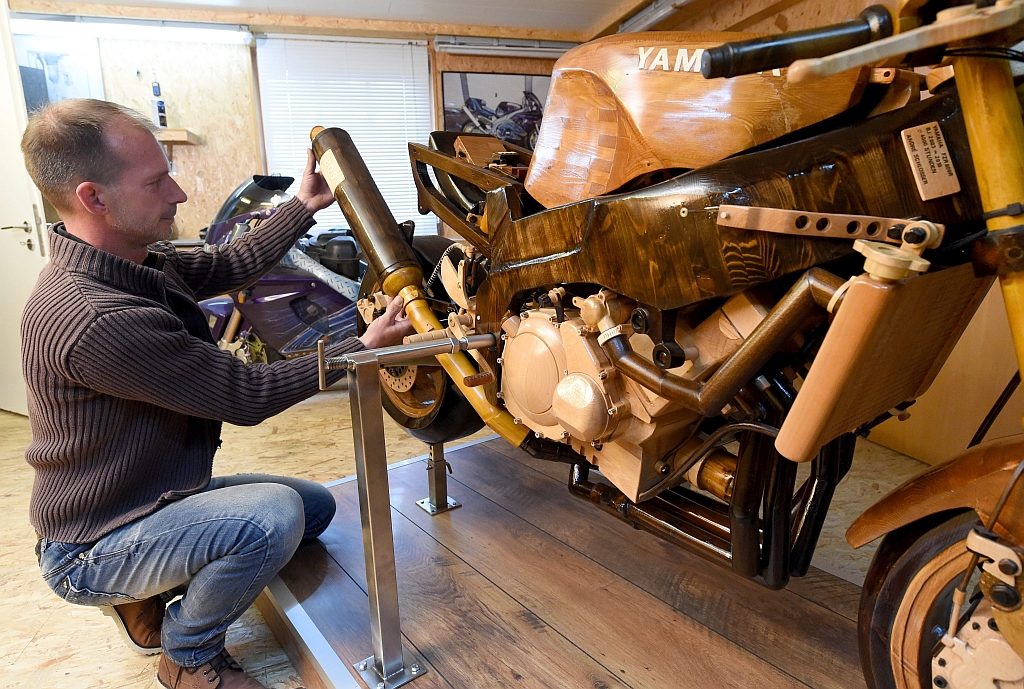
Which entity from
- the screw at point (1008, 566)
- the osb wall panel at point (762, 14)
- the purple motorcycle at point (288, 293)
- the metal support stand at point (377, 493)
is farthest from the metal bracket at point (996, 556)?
the purple motorcycle at point (288, 293)

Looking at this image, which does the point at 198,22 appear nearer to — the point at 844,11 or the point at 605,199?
the point at 844,11

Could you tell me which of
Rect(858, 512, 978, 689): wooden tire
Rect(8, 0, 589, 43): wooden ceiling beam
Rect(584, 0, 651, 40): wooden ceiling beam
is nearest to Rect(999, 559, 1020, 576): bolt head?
Rect(858, 512, 978, 689): wooden tire

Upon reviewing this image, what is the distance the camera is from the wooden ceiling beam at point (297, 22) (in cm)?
407

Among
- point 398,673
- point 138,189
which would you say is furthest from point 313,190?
point 398,673

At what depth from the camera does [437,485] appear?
2.15 meters

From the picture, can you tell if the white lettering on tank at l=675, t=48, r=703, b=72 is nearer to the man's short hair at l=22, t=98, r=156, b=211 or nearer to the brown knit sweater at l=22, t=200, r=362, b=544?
the brown knit sweater at l=22, t=200, r=362, b=544

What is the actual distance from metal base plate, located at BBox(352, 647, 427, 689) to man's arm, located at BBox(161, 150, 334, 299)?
1126 mm

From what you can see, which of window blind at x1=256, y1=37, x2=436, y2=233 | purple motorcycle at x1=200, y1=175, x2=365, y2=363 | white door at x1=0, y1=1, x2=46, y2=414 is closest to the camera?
white door at x1=0, y1=1, x2=46, y2=414

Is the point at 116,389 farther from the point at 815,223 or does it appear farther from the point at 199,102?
the point at 199,102

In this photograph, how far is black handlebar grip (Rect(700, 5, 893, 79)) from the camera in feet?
2.27

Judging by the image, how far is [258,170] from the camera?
4.76m

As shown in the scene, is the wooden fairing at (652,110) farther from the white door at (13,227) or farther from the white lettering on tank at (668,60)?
the white door at (13,227)

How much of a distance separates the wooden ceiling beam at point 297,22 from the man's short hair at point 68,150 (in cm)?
356

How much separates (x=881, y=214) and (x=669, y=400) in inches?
16.8
